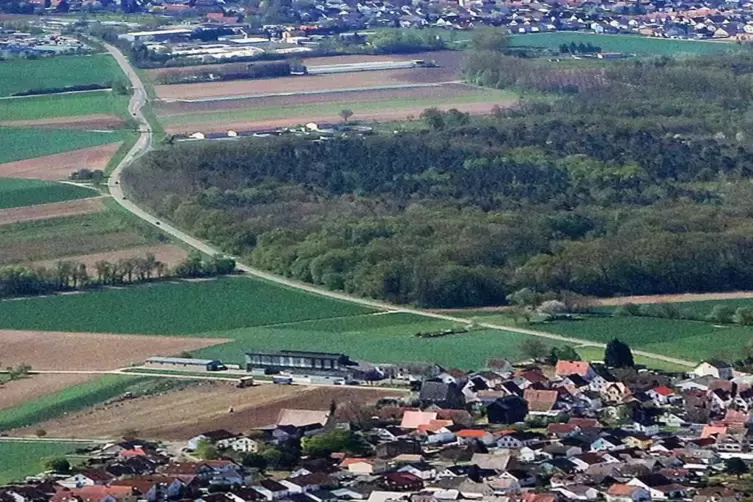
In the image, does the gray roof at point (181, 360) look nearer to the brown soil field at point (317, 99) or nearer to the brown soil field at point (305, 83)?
the brown soil field at point (317, 99)

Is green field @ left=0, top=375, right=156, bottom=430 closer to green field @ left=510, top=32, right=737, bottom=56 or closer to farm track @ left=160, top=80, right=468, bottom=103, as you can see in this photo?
farm track @ left=160, top=80, right=468, bottom=103

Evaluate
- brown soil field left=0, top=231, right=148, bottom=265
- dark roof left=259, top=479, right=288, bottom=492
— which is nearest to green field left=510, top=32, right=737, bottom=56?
brown soil field left=0, top=231, right=148, bottom=265

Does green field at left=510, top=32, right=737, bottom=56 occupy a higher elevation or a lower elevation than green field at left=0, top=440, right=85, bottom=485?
lower

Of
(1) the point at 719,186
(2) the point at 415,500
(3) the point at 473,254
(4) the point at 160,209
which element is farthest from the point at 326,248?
(2) the point at 415,500

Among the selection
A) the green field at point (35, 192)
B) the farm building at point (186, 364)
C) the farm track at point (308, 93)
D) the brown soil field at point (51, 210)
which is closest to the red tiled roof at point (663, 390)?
the farm building at point (186, 364)

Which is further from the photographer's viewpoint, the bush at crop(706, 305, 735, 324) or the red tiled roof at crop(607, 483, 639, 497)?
the bush at crop(706, 305, 735, 324)
